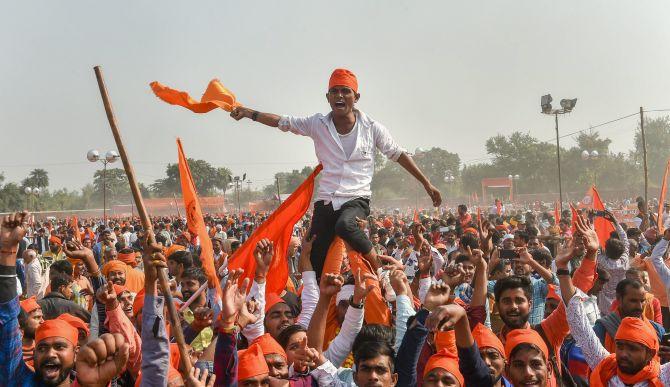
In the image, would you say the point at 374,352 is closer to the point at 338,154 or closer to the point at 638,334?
the point at 638,334

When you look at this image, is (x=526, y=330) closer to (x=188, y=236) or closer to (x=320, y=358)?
(x=320, y=358)

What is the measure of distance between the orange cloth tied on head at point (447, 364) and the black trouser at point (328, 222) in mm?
1554

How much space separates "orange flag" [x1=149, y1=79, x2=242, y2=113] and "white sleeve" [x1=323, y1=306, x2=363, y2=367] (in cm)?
203

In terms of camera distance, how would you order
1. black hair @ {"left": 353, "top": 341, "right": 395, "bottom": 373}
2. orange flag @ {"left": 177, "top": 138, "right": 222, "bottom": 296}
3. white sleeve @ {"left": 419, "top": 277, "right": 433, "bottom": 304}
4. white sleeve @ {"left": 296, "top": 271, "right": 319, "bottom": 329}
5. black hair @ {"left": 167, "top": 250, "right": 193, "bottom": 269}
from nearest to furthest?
1. black hair @ {"left": 353, "top": 341, "right": 395, "bottom": 373}
2. orange flag @ {"left": 177, "top": 138, "right": 222, "bottom": 296}
3. white sleeve @ {"left": 296, "top": 271, "right": 319, "bottom": 329}
4. white sleeve @ {"left": 419, "top": 277, "right": 433, "bottom": 304}
5. black hair @ {"left": 167, "top": 250, "right": 193, "bottom": 269}

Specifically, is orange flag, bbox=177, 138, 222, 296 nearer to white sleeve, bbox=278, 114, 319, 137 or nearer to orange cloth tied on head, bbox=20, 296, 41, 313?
white sleeve, bbox=278, 114, 319, 137

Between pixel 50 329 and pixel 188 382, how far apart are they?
122cm

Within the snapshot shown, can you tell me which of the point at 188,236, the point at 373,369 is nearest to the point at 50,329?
the point at 373,369

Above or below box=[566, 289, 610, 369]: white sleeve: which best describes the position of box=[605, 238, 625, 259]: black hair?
above

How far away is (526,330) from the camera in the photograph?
414 cm

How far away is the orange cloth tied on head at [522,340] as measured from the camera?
156 inches

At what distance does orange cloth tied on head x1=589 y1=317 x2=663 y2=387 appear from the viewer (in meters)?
3.93

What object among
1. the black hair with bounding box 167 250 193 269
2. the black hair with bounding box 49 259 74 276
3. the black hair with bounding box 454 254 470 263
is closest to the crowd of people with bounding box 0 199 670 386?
the black hair with bounding box 454 254 470 263

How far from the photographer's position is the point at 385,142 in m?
5.56

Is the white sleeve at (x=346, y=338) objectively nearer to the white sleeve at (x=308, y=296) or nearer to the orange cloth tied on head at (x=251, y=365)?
the orange cloth tied on head at (x=251, y=365)
